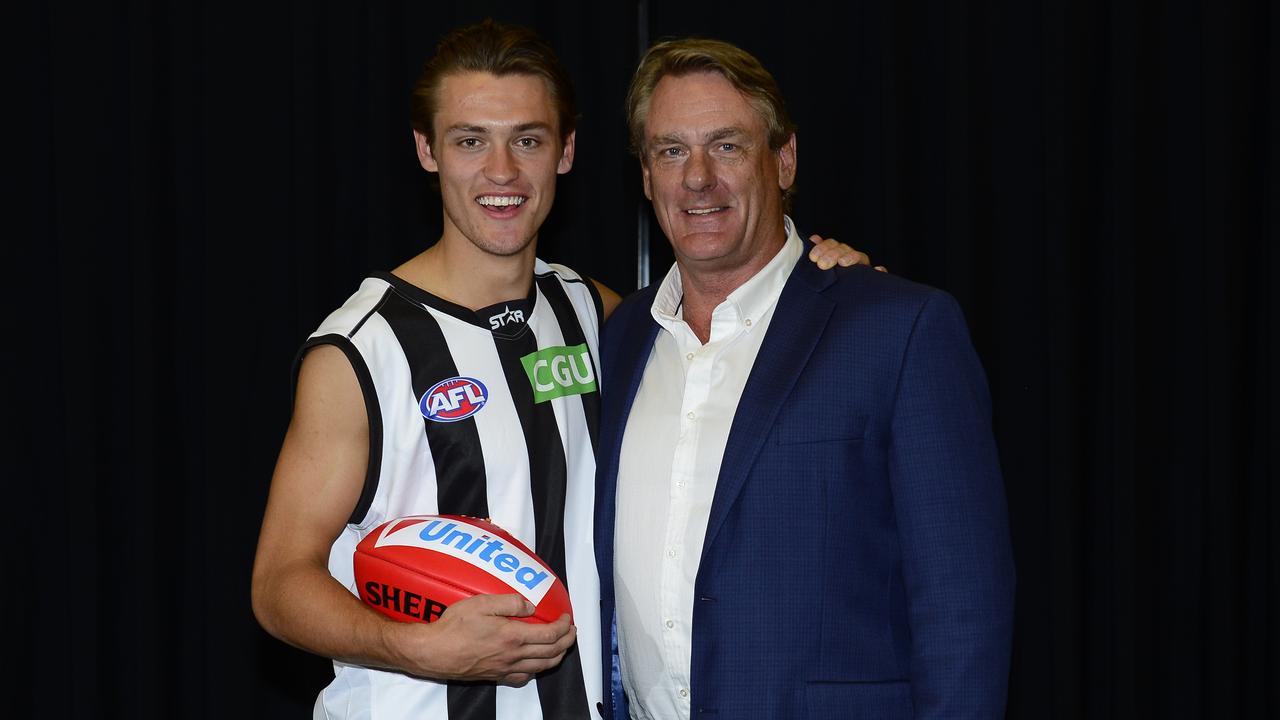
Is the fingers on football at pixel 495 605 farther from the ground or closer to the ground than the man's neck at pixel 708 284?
closer to the ground

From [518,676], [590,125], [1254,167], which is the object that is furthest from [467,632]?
[1254,167]

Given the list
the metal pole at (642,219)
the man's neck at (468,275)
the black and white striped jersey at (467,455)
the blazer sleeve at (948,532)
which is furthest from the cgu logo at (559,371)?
the metal pole at (642,219)

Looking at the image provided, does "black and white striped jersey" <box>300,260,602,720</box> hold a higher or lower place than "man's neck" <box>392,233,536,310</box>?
lower

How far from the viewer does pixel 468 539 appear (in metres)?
1.51

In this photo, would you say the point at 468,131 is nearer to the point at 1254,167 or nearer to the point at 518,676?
the point at 518,676

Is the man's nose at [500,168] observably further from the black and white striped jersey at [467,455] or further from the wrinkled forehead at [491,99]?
the black and white striped jersey at [467,455]

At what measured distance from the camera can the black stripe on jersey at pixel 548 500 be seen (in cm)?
172

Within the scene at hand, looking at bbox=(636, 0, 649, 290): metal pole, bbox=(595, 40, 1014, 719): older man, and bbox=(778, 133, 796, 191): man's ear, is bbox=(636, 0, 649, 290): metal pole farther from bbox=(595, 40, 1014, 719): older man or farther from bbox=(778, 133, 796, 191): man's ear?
bbox=(595, 40, 1014, 719): older man

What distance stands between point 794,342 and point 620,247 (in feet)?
4.94

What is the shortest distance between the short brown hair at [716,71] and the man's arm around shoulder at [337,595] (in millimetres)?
670

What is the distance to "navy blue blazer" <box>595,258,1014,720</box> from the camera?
1.42m

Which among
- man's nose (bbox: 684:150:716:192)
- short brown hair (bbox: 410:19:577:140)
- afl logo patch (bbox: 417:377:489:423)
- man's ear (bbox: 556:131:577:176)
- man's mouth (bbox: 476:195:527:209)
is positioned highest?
short brown hair (bbox: 410:19:577:140)

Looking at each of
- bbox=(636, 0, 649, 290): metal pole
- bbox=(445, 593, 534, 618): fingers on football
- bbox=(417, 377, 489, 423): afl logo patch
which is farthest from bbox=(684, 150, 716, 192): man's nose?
bbox=(636, 0, 649, 290): metal pole

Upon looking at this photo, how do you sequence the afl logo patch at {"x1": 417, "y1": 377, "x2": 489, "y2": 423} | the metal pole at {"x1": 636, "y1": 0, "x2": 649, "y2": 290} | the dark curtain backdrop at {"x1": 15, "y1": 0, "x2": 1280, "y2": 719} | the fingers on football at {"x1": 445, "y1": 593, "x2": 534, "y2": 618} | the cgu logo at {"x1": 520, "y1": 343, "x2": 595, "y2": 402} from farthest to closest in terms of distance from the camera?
the metal pole at {"x1": 636, "y1": 0, "x2": 649, "y2": 290} < the dark curtain backdrop at {"x1": 15, "y1": 0, "x2": 1280, "y2": 719} < the cgu logo at {"x1": 520, "y1": 343, "x2": 595, "y2": 402} < the afl logo patch at {"x1": 417, "y1": 377, "x2": 489, "y2": 423} < the fingers on football at {"x1": 445, "y1": 593, "x2": 534, "y2": 618}
